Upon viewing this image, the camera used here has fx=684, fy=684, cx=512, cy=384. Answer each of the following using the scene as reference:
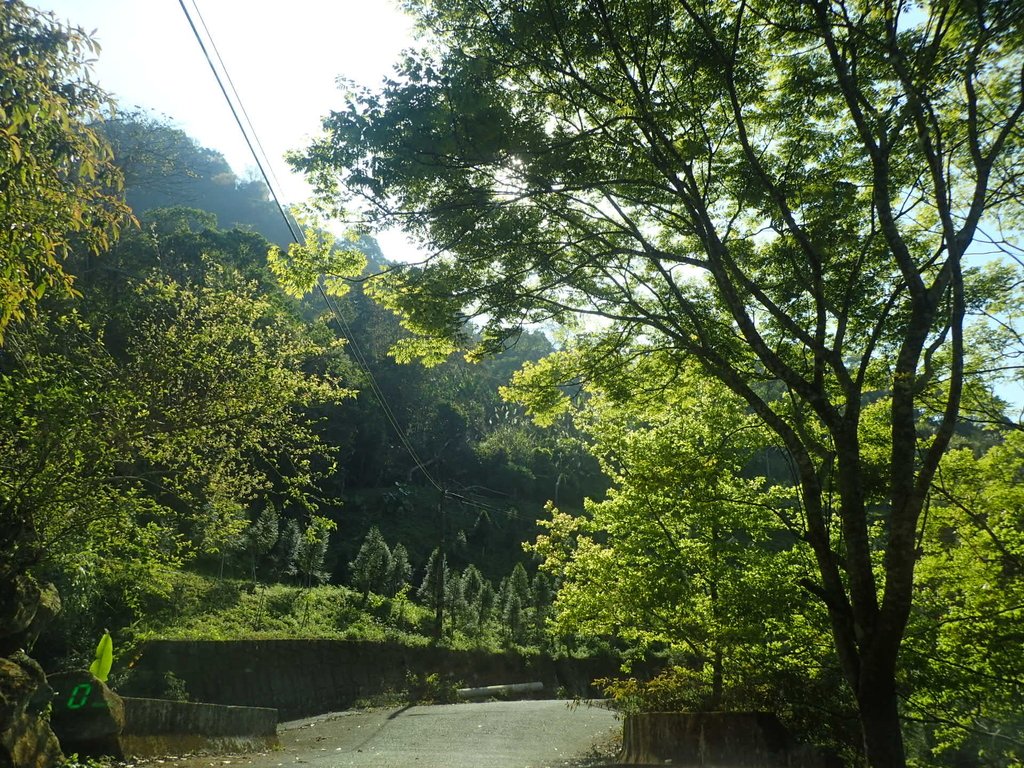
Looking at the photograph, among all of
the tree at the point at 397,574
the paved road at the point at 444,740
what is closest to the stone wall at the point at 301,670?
the paved road at the point at 444,740

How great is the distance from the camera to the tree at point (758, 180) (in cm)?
581

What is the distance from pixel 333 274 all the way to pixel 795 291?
5.21 meters

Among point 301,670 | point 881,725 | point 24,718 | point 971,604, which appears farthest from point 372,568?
point 881,725

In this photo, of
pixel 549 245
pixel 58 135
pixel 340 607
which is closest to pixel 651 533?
pixel 549 245

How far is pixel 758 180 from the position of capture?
7078 millimetres

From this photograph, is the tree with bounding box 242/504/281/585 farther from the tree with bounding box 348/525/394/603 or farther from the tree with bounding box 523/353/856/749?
the tree with bounding box 523/353/856/749

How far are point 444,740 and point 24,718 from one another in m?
8.00

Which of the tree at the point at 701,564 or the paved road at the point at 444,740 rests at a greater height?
the tree at the point at 701,564

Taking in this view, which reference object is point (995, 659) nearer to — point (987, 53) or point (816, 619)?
point (816, 619)

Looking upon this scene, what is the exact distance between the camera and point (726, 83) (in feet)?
21.6

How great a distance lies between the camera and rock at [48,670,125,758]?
324 inches

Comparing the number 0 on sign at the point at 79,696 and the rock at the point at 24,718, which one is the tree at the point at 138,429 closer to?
the rock at the point at 24,718

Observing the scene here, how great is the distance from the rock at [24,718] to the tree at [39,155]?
5.07 metres

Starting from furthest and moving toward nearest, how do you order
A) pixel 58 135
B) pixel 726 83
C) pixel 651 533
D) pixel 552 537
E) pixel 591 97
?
pixel 552 537 < pixel 651 533 < pixel 591 97 < pixel 726 83 < pixel 58 135
